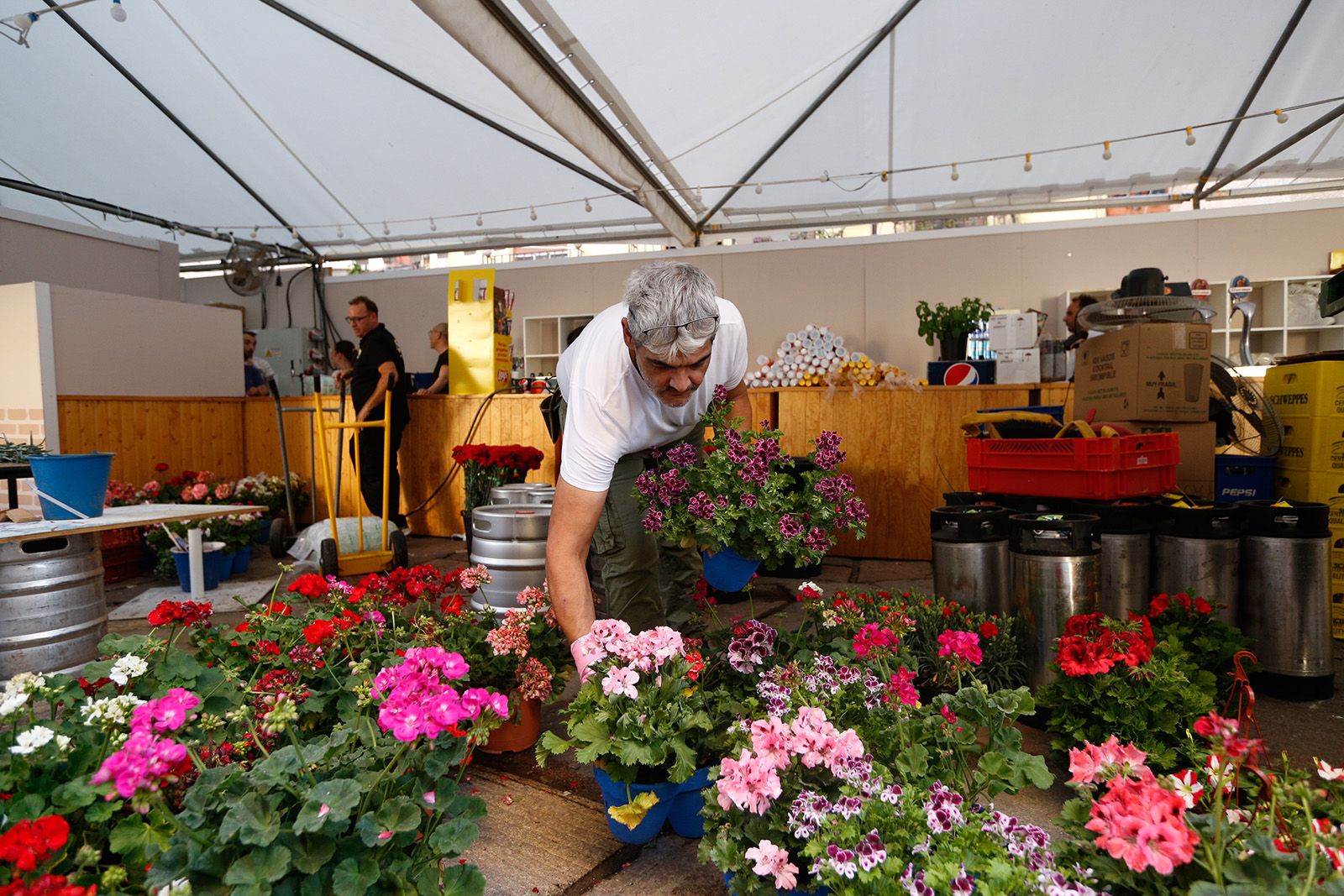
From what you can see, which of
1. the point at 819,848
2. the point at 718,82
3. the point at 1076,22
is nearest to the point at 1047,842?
the point at 819,848

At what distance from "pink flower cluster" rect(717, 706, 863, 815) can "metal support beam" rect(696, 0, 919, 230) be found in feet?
17.6

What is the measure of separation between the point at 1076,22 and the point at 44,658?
6.64 meters

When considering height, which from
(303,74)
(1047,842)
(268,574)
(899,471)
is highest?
(303,74)

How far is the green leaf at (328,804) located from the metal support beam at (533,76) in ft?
9.95

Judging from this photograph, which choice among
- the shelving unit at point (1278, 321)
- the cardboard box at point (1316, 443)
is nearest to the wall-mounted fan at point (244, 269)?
the shelving unit at point (1278, 321)

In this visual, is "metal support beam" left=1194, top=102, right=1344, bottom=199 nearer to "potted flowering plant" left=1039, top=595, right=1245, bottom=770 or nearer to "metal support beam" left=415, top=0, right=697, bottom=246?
"metal support beam" left=415, top=0, right=697, bottom=246

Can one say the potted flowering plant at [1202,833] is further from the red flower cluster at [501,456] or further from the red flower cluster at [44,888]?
the red flower cluster at [501,456]

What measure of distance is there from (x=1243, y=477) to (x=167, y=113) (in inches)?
336

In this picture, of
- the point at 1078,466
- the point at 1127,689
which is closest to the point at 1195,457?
the point at 1078,466

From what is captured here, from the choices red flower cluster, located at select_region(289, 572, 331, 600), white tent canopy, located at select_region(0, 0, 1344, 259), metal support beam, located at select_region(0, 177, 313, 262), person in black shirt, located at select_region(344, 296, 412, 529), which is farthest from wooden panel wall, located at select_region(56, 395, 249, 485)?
red flower cluster, located at select_region(289, 572, 331, 600)

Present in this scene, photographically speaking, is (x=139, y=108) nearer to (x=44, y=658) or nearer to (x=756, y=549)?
(x=44, y=658)

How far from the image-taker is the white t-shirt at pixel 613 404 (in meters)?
1.72

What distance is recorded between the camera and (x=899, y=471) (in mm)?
4543

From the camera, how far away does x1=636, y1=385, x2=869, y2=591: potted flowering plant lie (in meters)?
1.75
